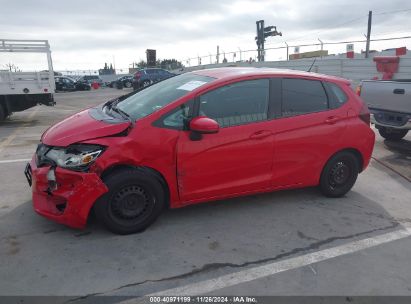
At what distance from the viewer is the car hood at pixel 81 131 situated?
11.7ft

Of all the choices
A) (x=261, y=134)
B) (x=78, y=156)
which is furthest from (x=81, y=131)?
(x=261, y=134)

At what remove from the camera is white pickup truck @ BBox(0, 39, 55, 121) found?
11.1m

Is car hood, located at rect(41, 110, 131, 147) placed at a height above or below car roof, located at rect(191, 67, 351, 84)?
below

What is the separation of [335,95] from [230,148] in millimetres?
1677

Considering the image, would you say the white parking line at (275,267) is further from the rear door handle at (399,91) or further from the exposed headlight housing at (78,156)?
the rear door handle at (399,91)

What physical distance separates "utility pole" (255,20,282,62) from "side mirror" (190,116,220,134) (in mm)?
21923

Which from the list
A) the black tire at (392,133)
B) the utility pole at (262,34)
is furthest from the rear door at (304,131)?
the utility pole at (262,34)

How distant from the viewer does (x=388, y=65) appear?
13391 mm

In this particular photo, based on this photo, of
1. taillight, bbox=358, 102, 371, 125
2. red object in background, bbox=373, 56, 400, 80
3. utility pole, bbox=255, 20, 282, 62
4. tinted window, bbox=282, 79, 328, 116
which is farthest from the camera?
utility pole, bbox=255, 20, 282, 62

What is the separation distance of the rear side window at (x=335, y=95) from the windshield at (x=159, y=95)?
154 centimetres

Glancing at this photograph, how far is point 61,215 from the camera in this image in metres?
3.55

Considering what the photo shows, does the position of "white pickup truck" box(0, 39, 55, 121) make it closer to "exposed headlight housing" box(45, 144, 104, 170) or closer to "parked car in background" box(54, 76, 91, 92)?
"exposed headlight housing" box(45, 144, 104, 170)

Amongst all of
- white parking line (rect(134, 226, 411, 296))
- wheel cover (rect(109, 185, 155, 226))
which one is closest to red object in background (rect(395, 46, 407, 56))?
white parking line (rect(134, 226, 411, 296))

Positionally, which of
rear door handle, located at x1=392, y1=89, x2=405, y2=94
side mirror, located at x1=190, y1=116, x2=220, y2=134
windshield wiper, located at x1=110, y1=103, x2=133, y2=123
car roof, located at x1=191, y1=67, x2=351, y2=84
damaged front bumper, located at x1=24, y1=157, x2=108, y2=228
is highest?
car roof, located at x1=191, y1=67, x2=351, y2=84
